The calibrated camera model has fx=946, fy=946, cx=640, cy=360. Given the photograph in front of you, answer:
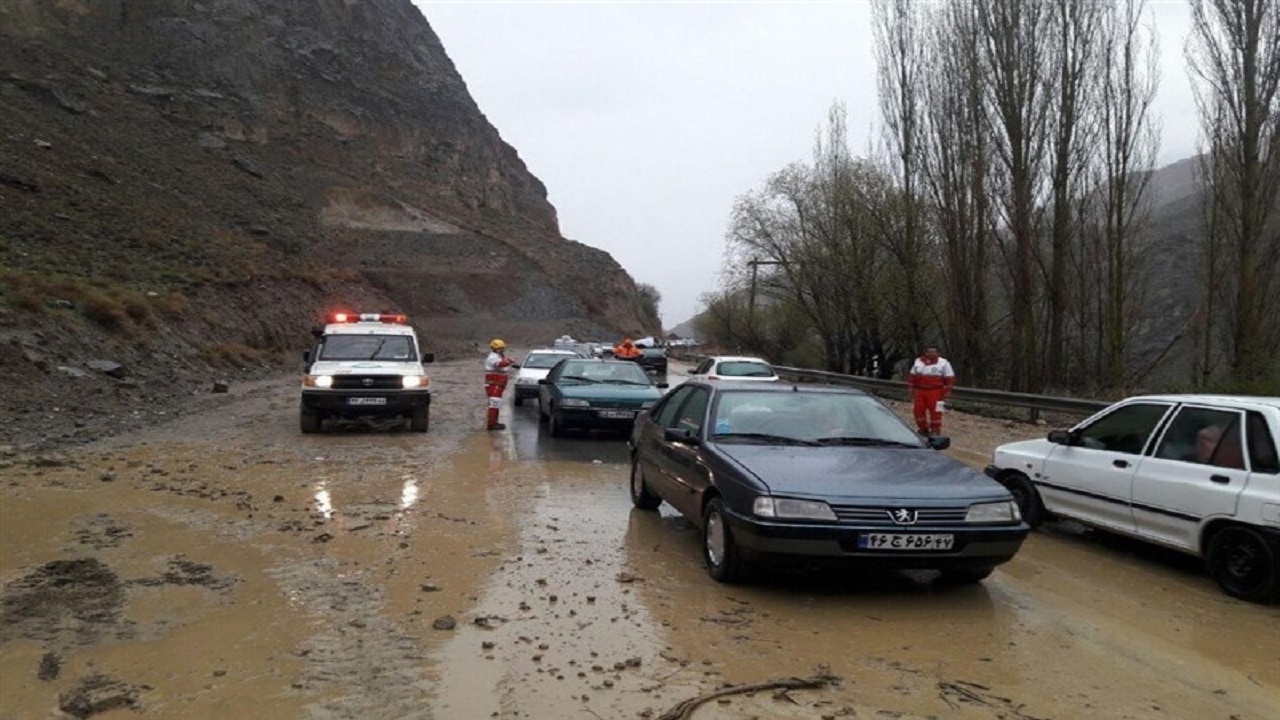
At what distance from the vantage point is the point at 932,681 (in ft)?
14.8

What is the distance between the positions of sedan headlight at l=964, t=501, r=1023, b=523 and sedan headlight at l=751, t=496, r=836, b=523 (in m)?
0.90

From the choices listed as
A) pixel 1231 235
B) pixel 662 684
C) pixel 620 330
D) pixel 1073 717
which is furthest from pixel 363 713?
pixel 620 330

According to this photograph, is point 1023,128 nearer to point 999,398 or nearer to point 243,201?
point 999,398

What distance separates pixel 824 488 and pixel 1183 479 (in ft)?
9.07

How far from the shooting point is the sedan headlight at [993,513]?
19.2 ft

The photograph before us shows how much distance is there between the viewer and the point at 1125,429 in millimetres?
7523

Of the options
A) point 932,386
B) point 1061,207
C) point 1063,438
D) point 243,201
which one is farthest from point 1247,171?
point 243,201

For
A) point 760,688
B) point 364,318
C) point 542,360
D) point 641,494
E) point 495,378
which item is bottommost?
point 760,688

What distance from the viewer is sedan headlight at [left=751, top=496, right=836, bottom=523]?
568cm

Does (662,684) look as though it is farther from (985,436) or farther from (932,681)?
(985,436)

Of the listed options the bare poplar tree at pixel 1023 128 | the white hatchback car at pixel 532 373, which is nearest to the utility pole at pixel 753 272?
the bare poplar tree at pixel 1023 128

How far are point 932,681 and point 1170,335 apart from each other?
26387 millimetres

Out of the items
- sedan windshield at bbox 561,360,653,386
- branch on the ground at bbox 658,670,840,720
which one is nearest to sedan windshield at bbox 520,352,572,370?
sedan windshield at bbox 561,360,653,386

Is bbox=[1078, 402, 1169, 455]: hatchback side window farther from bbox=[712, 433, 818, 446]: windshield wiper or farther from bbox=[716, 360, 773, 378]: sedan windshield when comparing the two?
bbox=[716, 360, 773, 378]: sedan windshield
